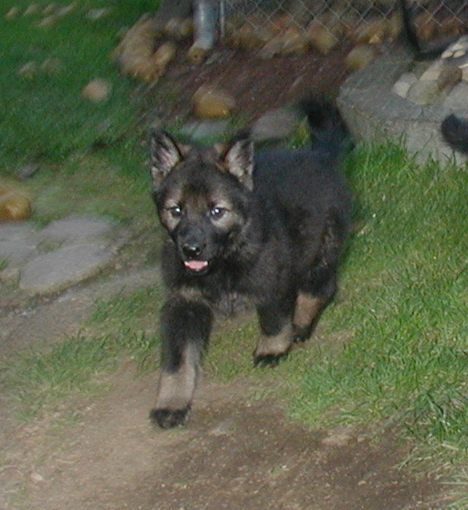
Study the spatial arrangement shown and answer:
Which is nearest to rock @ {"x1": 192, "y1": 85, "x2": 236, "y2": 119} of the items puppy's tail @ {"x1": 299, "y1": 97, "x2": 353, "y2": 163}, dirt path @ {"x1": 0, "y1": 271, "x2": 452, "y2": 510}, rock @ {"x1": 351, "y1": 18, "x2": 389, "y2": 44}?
rock @ {"x1": 351, "y1": 18, "x2": 389, "y2": 44}

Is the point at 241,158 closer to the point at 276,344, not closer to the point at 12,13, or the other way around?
the point at 276,344

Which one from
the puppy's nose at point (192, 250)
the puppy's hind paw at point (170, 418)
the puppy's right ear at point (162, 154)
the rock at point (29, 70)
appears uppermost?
the puppy's right ear at point (162, 154)

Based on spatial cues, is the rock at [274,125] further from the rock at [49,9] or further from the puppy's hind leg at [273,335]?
the rock at [49,9]

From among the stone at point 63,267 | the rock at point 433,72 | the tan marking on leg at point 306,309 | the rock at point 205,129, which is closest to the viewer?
the tan marking on leg at point 306,309

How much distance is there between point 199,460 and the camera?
418cm

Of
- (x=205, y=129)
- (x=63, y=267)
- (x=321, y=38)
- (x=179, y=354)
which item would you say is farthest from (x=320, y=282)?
(x=321, y=38)

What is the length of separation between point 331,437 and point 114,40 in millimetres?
6502

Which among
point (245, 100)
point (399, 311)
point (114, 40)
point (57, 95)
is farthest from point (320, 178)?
point (114, 40)

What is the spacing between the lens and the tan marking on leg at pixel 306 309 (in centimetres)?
513

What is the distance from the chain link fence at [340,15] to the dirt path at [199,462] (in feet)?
13.9

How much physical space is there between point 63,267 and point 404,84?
238 centimetres

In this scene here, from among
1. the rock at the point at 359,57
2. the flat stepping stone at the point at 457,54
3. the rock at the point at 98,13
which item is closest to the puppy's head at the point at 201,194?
the flat stepping stone at the point at 457,54

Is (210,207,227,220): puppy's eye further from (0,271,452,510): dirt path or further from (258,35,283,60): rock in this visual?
(258,35,283,60): rock

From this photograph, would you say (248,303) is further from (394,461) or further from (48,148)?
(48,148)
